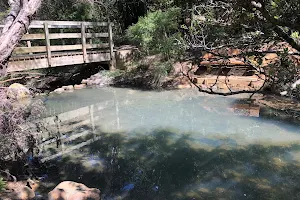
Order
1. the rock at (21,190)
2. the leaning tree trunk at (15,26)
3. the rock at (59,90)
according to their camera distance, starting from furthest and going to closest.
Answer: the rock at (59,90) < the rock at (21,190) < the leaning tree trunk at (15,26)

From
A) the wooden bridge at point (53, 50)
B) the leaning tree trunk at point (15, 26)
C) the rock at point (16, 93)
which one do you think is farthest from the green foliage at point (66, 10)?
the leaning tree trunk at point (15, 26)

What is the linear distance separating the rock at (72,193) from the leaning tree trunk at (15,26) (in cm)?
140

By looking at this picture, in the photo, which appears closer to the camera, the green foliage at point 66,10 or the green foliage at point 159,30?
the green foliage at point 159,30


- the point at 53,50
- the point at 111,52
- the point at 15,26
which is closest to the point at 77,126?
the point at 53,50

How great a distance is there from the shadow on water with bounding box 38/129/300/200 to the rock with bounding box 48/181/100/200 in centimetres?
25

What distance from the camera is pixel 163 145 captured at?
4586 mm

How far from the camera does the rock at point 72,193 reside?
2.91 metres

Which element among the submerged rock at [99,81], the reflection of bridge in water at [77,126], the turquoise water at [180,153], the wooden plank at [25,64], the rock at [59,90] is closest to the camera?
the turquoise water at [180,153]

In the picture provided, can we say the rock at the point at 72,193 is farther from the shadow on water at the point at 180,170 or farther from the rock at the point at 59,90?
the rock at the point at 59,90

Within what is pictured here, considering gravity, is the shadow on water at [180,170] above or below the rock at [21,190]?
below

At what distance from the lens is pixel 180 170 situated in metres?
3.79

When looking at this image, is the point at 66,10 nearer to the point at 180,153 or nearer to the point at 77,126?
the point at 77,126

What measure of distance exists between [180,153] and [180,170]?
0.50 metres

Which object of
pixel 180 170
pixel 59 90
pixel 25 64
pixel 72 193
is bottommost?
pixel 180 170
